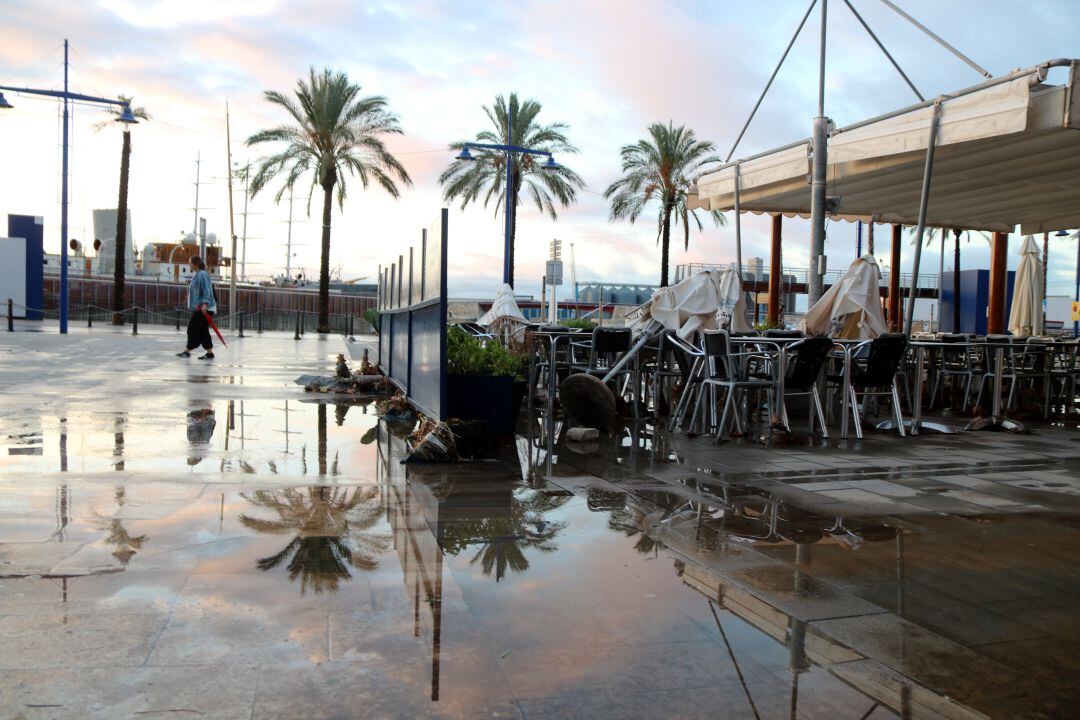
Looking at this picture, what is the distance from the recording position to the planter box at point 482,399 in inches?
297

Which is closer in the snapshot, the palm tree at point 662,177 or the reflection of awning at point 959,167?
the reflection of awning at point 959,167

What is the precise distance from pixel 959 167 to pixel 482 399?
7125 millimetres

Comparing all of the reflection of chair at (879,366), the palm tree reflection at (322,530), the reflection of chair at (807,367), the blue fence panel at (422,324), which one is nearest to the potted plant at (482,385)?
the blue fence panel at (422,324)

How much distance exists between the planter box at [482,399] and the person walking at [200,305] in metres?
10.1

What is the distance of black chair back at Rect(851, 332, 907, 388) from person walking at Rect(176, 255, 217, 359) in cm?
1201

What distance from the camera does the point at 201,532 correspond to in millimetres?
4277

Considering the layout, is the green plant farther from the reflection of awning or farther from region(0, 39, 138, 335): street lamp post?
region(0, 39, 138, 335): street lamp post

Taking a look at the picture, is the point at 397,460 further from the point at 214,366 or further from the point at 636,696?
the point at 214,366

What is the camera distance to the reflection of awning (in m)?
7.58

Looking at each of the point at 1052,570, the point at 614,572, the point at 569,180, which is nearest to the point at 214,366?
the point at 614,572

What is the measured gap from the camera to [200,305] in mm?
16156

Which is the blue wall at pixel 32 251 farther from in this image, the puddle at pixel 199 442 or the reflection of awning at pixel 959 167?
the reflection of awning at pixel 959 167

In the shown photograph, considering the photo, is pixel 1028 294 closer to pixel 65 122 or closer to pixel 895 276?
pixel 895 276

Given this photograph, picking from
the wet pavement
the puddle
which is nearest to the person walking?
the puddle
